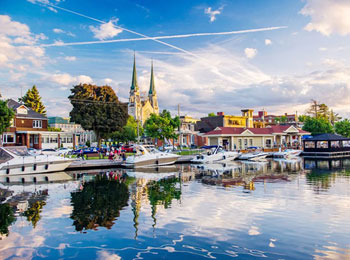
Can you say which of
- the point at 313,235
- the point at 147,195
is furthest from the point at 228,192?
the point at 313,235

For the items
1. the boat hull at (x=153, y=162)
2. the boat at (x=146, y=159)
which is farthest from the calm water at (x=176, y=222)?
the boat at (x=146, y=159)

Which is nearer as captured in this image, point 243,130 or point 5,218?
point 5,218

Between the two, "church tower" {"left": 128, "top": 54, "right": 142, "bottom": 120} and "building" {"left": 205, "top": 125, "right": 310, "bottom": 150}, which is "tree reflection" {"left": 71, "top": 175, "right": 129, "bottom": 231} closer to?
"building" {"left": 205, "top": 125, "right": 310, "bottom": 150}

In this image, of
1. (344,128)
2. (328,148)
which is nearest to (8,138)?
(328,148)

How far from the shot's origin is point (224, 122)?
259ft

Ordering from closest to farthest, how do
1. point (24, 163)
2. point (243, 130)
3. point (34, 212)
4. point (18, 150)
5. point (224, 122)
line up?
point (34, 212)
point (24, 163)
point (18, 150)
point (243, 130)
point (224, 122)

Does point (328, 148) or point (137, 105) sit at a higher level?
point (137, 105)

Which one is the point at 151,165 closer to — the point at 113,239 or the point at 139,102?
the point at 113,239

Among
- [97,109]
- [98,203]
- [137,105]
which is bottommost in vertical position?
[98,203]

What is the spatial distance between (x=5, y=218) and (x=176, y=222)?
869 cm

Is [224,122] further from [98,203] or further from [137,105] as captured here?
[137,105]

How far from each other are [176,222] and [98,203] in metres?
→ 6.42

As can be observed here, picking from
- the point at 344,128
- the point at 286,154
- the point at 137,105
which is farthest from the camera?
the point at 137,105

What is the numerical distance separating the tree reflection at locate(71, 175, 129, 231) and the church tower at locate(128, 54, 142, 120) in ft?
472
